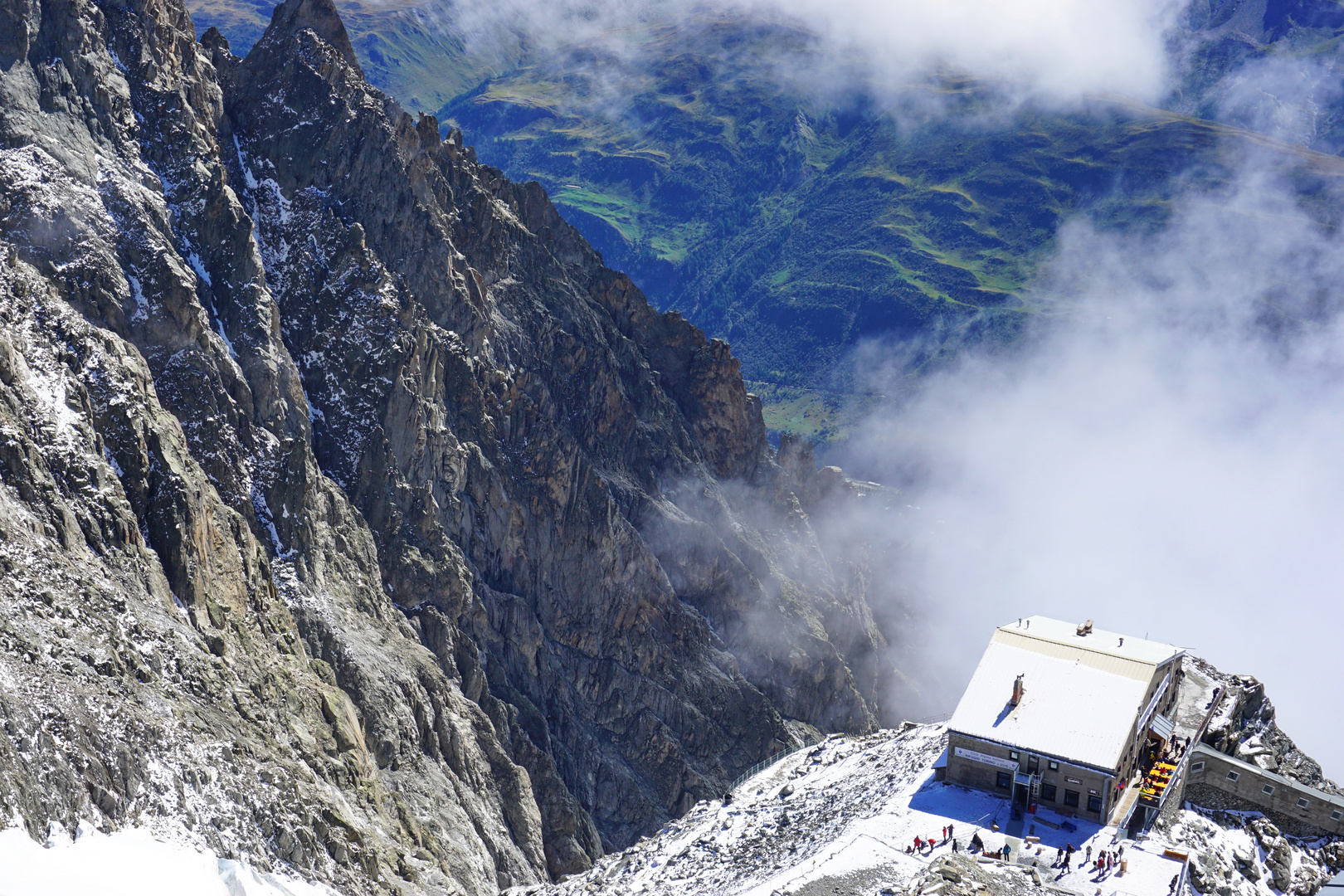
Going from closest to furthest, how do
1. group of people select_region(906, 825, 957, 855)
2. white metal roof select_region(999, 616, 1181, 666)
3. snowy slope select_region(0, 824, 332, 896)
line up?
snowy slope select_region(0, 824, 332, 896) → group of people select_region(906, 825, 957, 855) → white metal roof select_region(999, 616, 1181, 666)

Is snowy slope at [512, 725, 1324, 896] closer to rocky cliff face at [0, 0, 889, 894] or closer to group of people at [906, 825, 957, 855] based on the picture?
group of people at [906, 825, 957, 855]

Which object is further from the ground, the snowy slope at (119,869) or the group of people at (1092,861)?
the group of people at (1092,861)

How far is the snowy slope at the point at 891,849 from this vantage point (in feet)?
252

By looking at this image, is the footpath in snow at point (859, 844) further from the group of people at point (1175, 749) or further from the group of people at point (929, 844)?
the group of people at point (1175, 749)

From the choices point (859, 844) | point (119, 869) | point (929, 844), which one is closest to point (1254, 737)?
point (929, 844)

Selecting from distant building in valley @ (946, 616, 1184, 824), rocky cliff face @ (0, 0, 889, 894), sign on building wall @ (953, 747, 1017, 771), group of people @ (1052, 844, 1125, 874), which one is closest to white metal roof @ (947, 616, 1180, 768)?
distant building in valley @ (946, 616, 1184, 824)

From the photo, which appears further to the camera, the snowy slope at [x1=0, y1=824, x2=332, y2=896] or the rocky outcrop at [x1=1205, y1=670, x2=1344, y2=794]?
the rocky outcrop at [x1=1205, y1=670, x2=1344, y2=794]

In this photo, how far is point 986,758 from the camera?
Answer: 8838 cm

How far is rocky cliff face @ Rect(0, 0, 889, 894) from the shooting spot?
86.8m

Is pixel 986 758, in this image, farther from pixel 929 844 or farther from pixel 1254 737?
pixel 1254 737

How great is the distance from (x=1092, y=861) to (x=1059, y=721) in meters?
10.8

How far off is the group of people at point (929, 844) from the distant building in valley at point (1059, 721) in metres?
7.31

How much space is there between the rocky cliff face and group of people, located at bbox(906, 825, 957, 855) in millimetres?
38078

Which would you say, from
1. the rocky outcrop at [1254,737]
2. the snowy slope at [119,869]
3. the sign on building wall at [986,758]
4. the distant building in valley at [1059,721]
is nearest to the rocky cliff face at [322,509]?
the snowy slope at [119,869]
